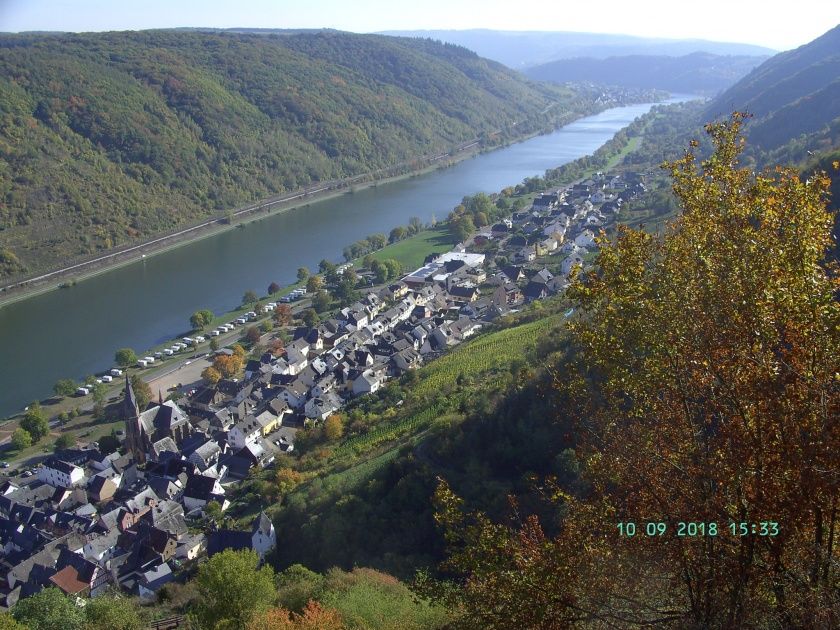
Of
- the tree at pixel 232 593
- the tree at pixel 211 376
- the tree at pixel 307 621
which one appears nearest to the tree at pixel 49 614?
the tree at pixel 232 593

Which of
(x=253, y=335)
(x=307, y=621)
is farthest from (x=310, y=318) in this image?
(x=307, y=621)

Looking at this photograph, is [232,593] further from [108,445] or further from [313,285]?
[313,285]

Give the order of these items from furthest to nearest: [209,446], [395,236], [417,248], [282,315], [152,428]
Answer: [395,236] → [417,248] → [282,315] → [152,428] → [209,446]

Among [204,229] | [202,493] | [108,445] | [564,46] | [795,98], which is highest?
[564,46]

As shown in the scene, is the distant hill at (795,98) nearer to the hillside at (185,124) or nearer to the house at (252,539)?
the house at (252,539)

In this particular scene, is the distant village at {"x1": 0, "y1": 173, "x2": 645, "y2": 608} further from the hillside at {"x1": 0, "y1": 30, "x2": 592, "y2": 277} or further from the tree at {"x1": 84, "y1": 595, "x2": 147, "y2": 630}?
the hillside at {"x1": 0, "y1": 30, "x2": 592, "y2": 277}

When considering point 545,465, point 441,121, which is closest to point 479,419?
point 545,465
